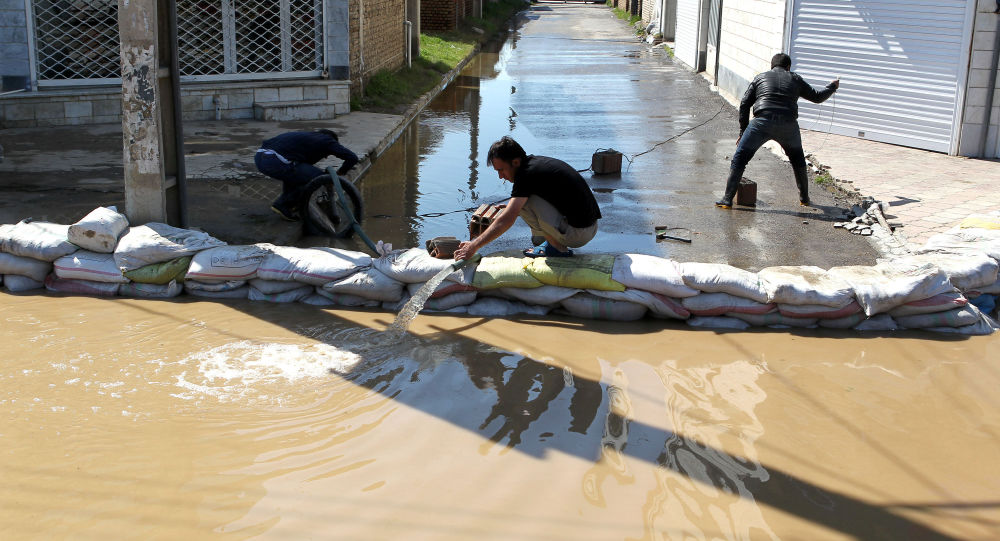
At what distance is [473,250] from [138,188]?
2616mm

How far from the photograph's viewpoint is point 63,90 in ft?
38.7

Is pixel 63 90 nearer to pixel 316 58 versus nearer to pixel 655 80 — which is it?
pixel 316 58

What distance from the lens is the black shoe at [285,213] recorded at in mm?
7805

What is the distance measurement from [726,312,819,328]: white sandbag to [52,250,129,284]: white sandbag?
4.18m

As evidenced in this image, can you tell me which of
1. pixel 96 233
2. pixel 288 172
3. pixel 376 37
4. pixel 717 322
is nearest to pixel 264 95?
pixel 376 37

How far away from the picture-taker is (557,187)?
638cm

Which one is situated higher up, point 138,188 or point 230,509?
point 138,188

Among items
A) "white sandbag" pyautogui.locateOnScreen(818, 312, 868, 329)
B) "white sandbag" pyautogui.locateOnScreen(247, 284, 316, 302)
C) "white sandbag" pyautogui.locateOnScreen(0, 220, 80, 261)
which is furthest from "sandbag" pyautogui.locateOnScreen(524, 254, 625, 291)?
"white sandbag" pyautogui.locateOnScreen(0, 220, 80, 261)

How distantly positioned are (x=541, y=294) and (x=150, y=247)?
2689 mm

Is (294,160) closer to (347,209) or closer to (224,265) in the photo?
(347,209)

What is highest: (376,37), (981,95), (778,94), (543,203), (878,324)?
(376,37)

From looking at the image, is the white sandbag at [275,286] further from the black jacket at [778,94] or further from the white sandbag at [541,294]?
the black jacket at [778,94]

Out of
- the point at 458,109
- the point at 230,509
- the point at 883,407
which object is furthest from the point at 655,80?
the point at 230,509

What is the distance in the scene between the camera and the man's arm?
606cm
